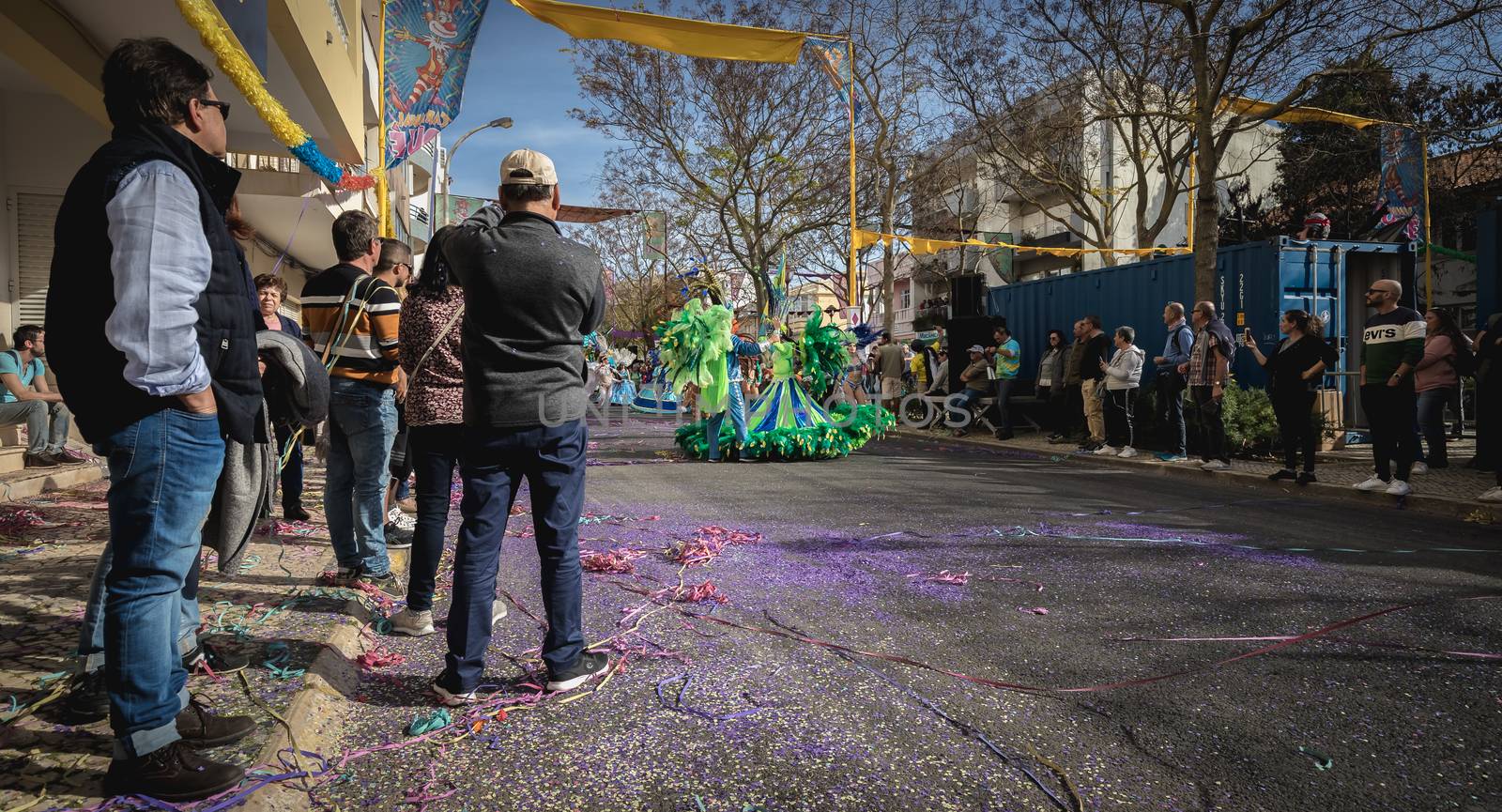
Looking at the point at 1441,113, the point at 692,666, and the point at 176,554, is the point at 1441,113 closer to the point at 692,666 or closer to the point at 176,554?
the point at 692,666

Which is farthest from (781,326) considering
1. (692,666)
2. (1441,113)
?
(1441,113)

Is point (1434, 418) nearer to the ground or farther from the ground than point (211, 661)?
farther from the ground

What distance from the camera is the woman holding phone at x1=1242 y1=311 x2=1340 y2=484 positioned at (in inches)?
335

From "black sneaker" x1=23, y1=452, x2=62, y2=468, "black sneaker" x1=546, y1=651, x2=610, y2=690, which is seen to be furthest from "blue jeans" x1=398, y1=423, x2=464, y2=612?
"black sneaker" x1=23, y1=452, x2=62, y2=468

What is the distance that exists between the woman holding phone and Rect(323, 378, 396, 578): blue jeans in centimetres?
835

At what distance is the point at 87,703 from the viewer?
2680 millimetres

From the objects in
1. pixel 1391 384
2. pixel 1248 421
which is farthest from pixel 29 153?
pixel 1248 421

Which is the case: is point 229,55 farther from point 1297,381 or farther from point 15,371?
point 1297,381

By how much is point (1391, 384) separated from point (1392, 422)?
0.38 metres

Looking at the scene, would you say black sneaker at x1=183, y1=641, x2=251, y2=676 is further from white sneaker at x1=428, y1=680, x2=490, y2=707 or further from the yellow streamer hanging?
the yellow streamer hanging

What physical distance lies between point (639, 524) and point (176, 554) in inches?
167

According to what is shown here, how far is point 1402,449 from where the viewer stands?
7.92m

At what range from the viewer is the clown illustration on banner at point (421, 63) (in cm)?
1026

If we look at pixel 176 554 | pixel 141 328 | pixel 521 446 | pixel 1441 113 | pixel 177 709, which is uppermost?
pixel 1441 113
